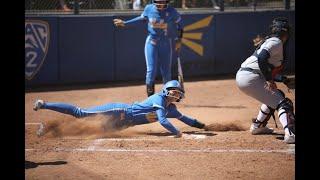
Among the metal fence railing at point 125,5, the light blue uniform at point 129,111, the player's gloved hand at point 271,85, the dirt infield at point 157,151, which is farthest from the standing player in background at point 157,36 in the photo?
the player's gloved hand at point 271,85

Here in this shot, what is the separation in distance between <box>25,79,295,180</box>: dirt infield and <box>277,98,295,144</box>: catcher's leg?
0.42 feet

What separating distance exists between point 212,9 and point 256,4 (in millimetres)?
1331

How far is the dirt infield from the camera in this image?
6.48 meters

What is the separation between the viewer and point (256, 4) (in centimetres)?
1572

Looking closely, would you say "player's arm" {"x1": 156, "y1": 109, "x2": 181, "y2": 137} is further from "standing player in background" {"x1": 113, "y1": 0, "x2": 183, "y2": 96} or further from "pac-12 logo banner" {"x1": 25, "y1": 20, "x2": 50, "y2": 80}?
"pac-12 logo banner" {"x1": 25, "y1": 20, "x2": 50, "y2": 80}

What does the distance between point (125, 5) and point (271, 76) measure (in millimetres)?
7093

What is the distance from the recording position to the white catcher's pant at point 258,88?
807 cm

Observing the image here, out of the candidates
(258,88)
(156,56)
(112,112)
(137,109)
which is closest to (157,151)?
(137,109)

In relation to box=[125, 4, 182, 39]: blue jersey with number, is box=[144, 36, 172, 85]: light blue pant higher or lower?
lower

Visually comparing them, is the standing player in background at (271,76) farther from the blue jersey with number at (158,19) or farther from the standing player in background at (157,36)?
the blue jersey with number at (158,19)

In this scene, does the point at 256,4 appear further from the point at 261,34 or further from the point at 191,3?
the point at 191,3

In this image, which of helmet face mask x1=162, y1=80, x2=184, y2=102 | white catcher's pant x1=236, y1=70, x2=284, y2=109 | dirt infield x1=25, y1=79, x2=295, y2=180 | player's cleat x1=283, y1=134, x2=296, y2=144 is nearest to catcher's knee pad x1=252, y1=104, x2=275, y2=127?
dirt infield x1=25, y1=79, x2=295, y2=180

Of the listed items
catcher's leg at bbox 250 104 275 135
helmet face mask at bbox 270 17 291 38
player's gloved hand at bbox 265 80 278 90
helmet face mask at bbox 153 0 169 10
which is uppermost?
helmet face mask at bbox 153 0 169 10

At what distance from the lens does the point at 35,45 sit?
43.0ft
